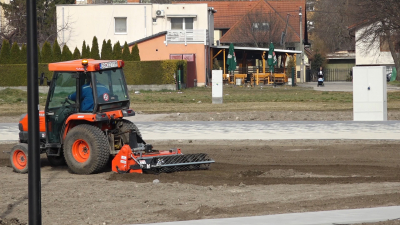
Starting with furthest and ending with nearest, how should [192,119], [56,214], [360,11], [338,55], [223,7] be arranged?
[338,55] → [223,7] → [360,11] → [192,119] → [56,214]

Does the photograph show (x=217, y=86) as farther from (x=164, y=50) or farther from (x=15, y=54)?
(x=164, y=50)

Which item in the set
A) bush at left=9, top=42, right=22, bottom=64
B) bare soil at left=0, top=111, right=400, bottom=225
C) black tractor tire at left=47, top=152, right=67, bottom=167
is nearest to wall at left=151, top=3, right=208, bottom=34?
bush at left=9, top=42, right=22, bottom=64

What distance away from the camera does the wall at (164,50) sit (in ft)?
163

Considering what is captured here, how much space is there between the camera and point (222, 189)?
972 centimetres

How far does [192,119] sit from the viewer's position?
2161cm

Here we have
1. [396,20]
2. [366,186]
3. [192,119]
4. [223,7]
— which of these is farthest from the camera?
[223,7]

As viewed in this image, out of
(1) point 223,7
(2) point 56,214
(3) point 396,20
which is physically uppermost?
(1) point 223,7

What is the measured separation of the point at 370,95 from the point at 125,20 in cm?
3591

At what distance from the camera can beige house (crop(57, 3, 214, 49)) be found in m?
52.2

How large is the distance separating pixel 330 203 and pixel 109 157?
5330 millimetres

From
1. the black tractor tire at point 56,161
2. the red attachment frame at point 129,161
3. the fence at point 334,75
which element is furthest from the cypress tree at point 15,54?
the fence at point 334,75

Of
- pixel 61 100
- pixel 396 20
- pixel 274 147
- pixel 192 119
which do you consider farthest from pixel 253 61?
pixel 61 100

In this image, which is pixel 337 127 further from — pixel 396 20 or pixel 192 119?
pixel 396 20

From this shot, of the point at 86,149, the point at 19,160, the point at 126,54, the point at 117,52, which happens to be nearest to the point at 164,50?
the point at 126,54
